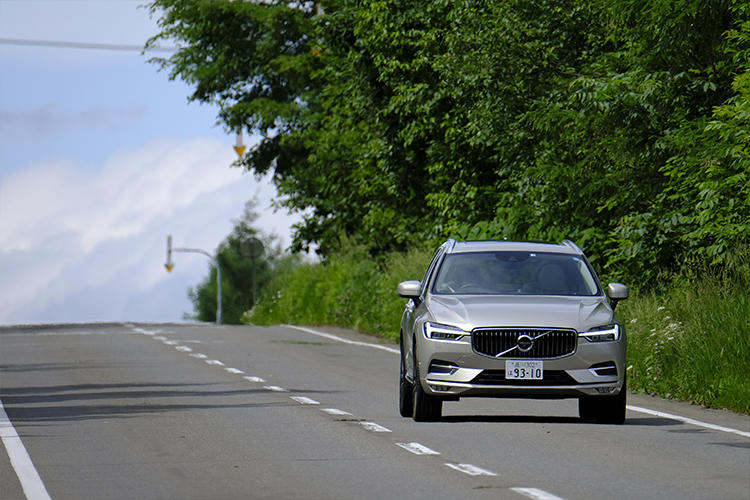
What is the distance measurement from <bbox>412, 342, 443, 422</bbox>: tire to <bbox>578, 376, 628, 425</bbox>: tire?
1.38m

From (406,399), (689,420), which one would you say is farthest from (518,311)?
(689,420)

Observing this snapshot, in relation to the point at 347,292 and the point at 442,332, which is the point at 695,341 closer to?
the point at 442,332

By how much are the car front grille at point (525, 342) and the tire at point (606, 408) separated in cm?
78

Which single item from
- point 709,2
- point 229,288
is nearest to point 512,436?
point 709,2

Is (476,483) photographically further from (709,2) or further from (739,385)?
(709,2)

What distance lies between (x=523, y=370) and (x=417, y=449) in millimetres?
1782

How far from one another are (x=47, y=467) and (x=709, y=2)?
497 inches

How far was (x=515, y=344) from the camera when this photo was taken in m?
13.9

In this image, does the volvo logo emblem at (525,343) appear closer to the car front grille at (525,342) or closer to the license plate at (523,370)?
the car front grille at (525,342)

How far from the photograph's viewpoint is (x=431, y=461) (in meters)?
11.6

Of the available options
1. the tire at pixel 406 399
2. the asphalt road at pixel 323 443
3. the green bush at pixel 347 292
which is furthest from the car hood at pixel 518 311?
the green bush at pixel 347 292

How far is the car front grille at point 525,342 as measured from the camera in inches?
547

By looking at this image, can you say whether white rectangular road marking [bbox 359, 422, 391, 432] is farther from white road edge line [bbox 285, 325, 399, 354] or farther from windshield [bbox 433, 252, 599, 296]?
white road edge line [bbox 285, 325, 399, 354]

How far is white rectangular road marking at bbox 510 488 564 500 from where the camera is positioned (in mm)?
9516
